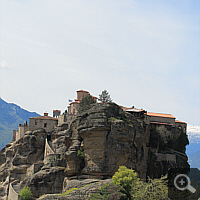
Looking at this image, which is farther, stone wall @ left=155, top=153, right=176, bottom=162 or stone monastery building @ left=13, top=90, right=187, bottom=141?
stone monastery building @ left=13, top=90, right=187, bottom=141

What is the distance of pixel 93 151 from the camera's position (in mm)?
50719

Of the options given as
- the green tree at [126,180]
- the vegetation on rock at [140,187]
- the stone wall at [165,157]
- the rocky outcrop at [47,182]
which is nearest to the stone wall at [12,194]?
the rocky outcrop at [47,182]

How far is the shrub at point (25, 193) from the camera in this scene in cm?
5956

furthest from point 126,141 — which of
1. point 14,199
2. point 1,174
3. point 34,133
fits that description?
point 1,174

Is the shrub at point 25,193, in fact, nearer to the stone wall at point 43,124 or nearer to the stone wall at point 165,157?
the stone wall at point 43,124

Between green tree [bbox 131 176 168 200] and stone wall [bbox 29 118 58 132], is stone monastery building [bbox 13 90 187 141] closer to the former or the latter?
stone wall [bbox 29 118 58 132]

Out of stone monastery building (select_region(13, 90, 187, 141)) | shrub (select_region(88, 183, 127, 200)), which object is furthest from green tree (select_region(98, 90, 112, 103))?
shrub (select_region(88, 183, 127, 200))

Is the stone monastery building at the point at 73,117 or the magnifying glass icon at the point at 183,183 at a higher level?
the stone monastery building at the point at 73,117

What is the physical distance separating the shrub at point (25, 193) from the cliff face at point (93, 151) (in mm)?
940

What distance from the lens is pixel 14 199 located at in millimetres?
64438

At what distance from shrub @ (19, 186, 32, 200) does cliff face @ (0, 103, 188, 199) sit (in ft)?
3.08

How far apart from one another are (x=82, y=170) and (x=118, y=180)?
13270mm

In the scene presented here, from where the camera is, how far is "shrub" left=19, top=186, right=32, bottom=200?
5956 centimetres

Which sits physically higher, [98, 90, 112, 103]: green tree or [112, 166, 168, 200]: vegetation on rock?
[98, 90, 112, 103]: green tree
